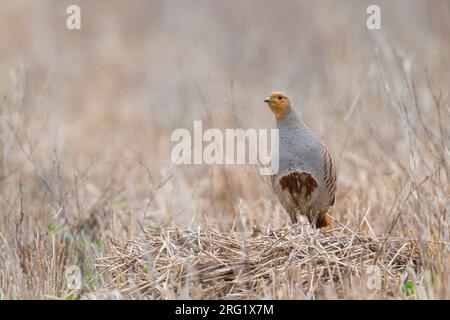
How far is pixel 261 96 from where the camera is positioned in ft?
32.6

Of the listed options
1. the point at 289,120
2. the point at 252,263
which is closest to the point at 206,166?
the point at 289,120

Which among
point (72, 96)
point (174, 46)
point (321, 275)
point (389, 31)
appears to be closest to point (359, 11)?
point (389, 31)

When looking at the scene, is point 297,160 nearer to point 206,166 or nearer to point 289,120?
point 289,120

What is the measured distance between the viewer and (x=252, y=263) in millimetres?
4031

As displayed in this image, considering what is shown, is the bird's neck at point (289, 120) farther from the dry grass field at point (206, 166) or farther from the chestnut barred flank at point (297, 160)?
the dry grass field at point (206, 166)

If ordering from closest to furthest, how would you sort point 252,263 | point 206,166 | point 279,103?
point 252,263
point 279,103
point 206,166

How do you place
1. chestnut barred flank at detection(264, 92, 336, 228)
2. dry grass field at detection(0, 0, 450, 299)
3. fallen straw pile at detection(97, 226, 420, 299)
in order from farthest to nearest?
1. chestnut barred flank at detection(264, 92, 336, 228)
2. dry grass field at detection(0, 0, 450, 299)
3. fallen straw pile at detection(97, 226, 420, 299)

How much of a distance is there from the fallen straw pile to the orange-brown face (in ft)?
2.52

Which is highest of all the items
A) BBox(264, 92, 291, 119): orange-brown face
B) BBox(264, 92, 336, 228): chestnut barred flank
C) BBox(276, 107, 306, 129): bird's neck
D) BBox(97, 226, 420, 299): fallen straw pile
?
BBox(264, 92, 291, 119): orange-brown face

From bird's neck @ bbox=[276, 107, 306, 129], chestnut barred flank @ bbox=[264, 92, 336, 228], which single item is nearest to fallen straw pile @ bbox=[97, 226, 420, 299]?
chestnut barred flank @ bbox=[264, 92, 336, 228]

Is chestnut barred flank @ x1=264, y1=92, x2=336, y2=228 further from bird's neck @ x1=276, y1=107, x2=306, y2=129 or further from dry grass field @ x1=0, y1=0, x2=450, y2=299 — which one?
dry grass field @ x1=0, y1=0, x2=450, y2=299

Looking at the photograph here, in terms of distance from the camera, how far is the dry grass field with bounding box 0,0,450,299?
4023 mm

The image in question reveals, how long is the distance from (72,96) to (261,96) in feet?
9.16

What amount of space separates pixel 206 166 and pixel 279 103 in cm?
188
